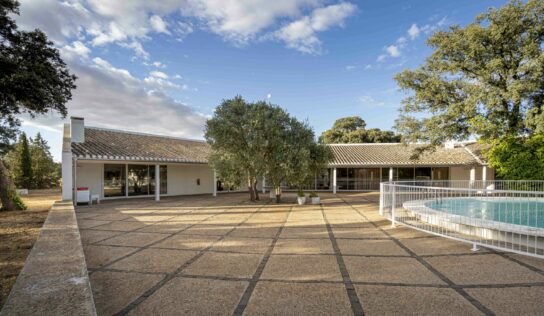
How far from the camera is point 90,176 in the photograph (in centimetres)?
1688

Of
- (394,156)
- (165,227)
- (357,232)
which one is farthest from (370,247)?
(394,156)

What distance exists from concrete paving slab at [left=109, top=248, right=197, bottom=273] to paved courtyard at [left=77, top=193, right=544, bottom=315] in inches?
0.7

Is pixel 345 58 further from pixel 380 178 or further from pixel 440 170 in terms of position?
pixel 440 170

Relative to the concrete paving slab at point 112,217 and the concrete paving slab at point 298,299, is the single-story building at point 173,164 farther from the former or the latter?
the concrete paving slab at point 298,299

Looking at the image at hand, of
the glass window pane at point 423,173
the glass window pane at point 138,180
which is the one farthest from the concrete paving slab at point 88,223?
the glass window pane at point 423,173

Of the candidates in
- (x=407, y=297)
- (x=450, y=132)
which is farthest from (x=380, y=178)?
(x=407, y=297)

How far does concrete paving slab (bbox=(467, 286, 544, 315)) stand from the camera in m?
3.43

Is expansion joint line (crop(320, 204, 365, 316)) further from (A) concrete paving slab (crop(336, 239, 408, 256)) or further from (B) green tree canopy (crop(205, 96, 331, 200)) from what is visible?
(B) green tree canopy (crop(205, 96, 331, 200))

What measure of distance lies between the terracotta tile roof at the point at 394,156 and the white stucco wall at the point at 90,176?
1632 centimetres

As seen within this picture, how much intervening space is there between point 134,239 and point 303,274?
4815mm

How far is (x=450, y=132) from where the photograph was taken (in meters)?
19.4

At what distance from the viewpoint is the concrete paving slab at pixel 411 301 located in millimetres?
3408

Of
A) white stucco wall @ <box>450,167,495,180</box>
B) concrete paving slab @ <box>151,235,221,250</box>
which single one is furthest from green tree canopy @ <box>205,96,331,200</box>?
white stucco wall @ <box>450,167,495,180</box>

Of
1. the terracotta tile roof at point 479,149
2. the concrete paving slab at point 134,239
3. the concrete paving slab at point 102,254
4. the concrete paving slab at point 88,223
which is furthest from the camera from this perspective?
the terracotta tile roof at point 479,149
